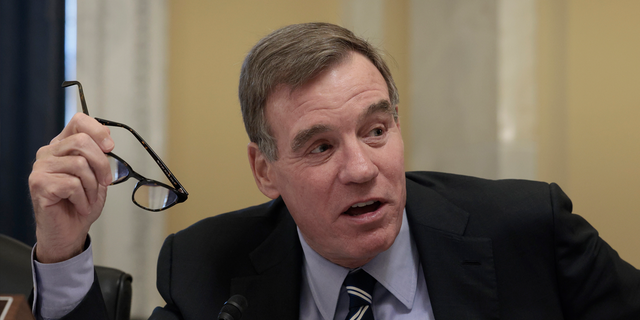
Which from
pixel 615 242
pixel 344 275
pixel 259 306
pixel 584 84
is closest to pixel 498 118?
pixel 584 84

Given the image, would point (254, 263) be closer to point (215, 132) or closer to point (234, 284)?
point (234, 284)

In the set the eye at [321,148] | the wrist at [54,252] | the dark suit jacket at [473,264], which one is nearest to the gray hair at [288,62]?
the eye at [321,148]

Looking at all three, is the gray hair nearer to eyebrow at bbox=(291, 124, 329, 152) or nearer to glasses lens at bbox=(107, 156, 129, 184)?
eyebrow at bbox=(291, 124, 329, 152)

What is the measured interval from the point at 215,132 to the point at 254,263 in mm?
1372

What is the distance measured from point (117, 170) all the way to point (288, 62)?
0.56 meters

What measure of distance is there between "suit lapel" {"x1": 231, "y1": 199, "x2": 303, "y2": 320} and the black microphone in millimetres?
416

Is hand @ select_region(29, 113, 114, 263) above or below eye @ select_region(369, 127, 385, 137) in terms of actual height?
below

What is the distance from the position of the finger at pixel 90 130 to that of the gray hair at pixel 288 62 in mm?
420

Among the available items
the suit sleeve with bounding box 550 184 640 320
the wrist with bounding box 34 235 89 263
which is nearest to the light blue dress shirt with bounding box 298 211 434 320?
the suit sleeve with bounding box 550 184 640 320

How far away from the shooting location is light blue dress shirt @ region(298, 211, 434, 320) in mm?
1403

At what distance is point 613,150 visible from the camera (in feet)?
7.73

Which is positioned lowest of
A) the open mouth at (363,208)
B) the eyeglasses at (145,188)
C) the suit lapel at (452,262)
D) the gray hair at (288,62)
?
the suit lapel at (452,262)

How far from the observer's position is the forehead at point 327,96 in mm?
1311

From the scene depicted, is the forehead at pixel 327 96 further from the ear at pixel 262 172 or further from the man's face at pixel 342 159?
the ear at pixel 262 172
